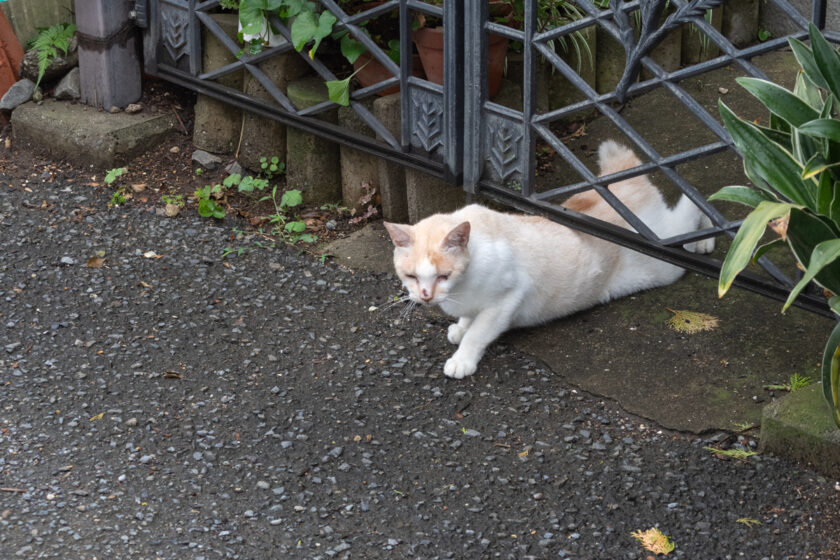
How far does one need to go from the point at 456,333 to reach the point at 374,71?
4.74ft

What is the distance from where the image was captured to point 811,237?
300 centimetres

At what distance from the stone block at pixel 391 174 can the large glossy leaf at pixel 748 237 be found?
2234mm

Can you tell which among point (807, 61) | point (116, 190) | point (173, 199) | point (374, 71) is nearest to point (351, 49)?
point (374, 71)

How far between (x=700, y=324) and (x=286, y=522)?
1859mm

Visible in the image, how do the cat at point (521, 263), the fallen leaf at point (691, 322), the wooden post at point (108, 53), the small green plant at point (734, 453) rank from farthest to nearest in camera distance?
the wooden post at point (108, 53) < the fallen leaf at point (691, 322) < the cat at point (521, 263) < the small green plant at point (734, 453)

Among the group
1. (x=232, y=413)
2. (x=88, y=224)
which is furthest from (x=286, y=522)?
(x=88, y=224)

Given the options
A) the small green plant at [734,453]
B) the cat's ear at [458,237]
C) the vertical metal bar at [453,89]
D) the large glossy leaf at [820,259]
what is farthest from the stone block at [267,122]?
the large glossy leaf at [820,259]

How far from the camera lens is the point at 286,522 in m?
3.18

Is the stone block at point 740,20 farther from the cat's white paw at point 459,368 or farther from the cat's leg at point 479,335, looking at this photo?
the cat's white paw at point 459,368

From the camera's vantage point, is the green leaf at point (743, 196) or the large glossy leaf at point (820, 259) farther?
the green leaf at point (743, 196)

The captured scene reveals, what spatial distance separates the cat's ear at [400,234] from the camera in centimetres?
376

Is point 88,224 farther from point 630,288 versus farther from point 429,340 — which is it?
point 630,288

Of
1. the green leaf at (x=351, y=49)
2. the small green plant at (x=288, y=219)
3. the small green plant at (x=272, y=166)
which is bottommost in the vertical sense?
the small green plant at (x=288, y=219)

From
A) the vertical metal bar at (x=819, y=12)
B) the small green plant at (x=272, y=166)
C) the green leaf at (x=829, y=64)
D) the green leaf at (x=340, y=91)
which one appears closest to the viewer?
the green leaf at (x=829, y=64)
